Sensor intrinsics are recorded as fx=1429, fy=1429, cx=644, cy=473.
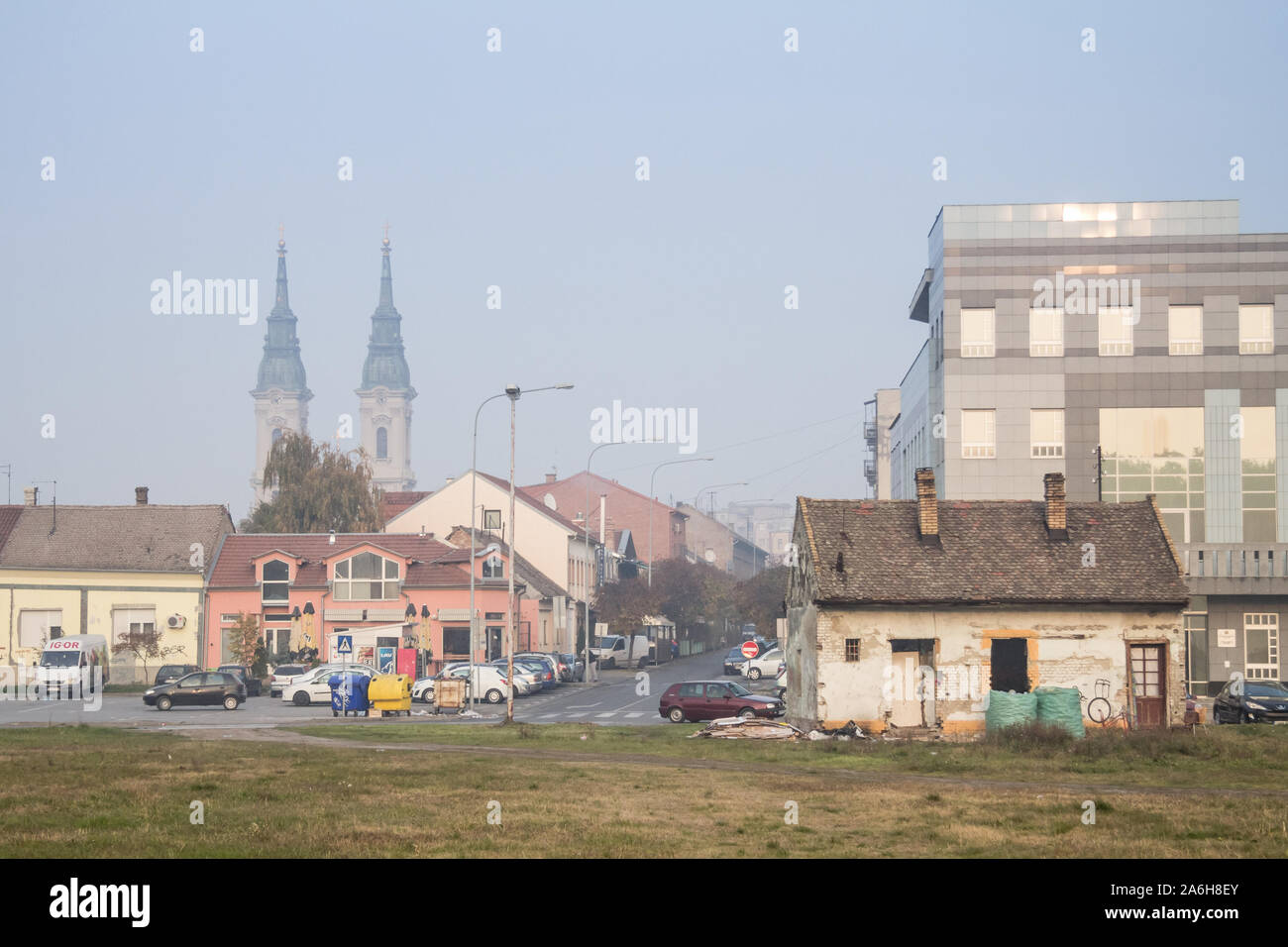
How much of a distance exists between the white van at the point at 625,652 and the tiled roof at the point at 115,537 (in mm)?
22283

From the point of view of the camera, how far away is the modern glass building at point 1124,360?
5844cm

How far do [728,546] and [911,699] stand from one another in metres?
129

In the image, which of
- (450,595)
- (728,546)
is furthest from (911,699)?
(728,546)

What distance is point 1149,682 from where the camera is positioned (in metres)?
35.5

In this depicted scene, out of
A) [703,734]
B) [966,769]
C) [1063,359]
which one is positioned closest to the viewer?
[966,769]

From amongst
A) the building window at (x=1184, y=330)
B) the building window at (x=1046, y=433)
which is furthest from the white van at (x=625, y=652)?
the building window at (x=1184, y=330)

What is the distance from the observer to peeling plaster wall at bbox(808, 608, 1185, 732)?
35219mm

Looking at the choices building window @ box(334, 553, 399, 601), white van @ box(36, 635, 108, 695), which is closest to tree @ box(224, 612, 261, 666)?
building window @ box(334, 553, 399, 601)

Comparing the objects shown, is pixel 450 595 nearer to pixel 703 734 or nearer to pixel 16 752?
pixel 703 734

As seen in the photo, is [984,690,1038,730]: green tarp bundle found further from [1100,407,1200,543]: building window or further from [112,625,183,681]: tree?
[112,625,183,681]: tree

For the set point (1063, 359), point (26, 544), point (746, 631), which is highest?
point (1063, 359)

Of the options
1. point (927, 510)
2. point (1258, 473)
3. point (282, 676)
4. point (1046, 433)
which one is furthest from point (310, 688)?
point (1258, 473)

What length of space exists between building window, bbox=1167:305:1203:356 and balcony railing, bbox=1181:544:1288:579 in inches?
348
